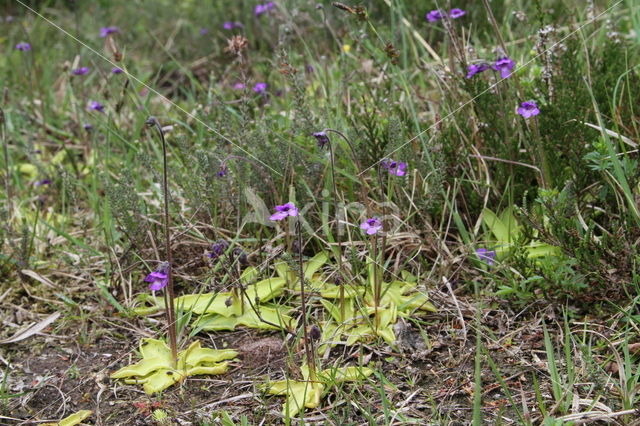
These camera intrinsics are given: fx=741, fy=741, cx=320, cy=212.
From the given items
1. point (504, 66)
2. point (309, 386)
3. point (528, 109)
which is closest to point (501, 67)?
point (504, 66)

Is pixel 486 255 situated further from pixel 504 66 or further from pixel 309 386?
pixel 309 386

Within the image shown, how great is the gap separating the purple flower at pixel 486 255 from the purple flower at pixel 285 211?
2.12ft

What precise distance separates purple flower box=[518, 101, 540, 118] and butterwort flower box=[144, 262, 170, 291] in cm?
119

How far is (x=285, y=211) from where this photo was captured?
212 cm

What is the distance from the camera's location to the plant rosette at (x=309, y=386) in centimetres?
195

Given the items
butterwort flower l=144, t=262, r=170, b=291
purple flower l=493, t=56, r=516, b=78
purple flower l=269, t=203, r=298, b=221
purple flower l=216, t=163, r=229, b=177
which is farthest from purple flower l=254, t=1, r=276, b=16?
butterwort flower l=144, t=262, r=170, b=291

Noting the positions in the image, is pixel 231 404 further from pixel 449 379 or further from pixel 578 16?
pixel 578 16

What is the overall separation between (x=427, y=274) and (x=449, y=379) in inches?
20.1

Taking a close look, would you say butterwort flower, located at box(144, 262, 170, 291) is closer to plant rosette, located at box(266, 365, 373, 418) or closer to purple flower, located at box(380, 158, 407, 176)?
plant rosette, located at box(266, 365, 373, 418)

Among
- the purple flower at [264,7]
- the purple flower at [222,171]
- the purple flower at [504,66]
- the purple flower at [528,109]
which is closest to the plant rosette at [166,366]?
the purple flower at [222,171]

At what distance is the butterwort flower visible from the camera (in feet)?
6.70

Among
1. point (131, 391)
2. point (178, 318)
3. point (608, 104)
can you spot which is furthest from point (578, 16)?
point (131, 391)

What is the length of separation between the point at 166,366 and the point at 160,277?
0.28m

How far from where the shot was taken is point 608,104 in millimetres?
2738
